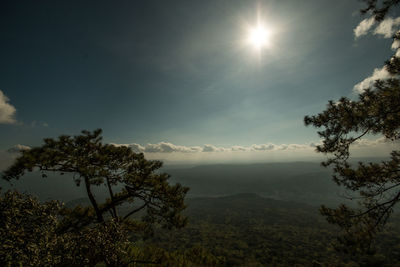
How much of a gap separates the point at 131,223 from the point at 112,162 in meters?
4.96

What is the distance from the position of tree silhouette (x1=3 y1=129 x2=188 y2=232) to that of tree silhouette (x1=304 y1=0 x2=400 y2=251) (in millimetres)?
7685

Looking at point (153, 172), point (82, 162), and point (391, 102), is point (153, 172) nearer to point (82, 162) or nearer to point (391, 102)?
point (82, 162)

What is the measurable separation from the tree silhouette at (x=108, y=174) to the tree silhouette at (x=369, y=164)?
769cm

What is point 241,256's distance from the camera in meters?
63.6

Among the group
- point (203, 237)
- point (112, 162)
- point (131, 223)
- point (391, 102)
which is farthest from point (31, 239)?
point (203, 237)

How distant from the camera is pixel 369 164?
6746 mm

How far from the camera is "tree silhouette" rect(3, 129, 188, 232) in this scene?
670 cm

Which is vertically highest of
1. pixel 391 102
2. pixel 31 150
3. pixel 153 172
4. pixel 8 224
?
pixel 391 102

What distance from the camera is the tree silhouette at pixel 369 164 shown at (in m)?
5.66

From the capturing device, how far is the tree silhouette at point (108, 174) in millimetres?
6703

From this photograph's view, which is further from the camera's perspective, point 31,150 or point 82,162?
point 82,162

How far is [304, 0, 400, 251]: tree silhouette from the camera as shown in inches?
223

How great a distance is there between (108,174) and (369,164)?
38.0 feet

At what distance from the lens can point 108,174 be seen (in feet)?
24.1
